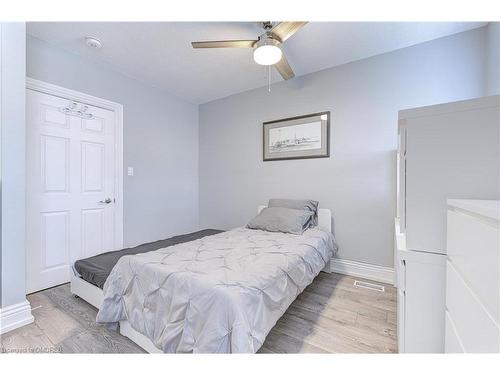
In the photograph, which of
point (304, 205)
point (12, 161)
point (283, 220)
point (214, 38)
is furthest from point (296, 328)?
point (214, 38)

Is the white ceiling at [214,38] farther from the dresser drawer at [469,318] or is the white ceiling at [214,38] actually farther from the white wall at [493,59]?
the dresser drawer at [469,318]

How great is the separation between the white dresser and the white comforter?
80cm

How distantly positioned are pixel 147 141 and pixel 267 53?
2126 millimetres

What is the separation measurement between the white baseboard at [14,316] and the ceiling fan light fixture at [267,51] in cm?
266

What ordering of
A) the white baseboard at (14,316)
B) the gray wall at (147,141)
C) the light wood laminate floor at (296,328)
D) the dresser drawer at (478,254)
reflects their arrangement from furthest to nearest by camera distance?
the gray wall at (147,141)
the white baseboard at (14,316)
the light wood laminate floor at (296,328)
the dresser drawer at (478,254)

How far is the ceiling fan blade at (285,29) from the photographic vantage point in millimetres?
1582

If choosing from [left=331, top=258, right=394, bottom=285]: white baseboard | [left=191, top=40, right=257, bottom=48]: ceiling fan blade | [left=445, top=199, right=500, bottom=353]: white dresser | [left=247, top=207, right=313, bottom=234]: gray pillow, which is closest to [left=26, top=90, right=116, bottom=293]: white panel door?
[left=191, top=40, right=257, bottom=48]: ceiling fan blade

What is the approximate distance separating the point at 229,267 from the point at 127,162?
225 centimetres

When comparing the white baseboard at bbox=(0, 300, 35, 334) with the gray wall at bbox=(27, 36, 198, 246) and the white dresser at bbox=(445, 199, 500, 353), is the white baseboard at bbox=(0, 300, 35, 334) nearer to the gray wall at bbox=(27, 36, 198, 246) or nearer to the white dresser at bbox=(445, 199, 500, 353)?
the gray wall at bbox=(27, 36, 198, 246)

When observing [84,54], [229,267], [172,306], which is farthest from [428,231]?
[84,54]

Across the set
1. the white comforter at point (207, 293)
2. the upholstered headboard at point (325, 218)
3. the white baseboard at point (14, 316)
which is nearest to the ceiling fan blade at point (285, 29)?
the white comforter at point (207, 293)

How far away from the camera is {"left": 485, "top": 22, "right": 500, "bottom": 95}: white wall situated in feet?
5.67

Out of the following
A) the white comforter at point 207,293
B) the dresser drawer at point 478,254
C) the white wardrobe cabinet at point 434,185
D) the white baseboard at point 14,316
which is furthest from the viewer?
the white baseboard at point 14,316
